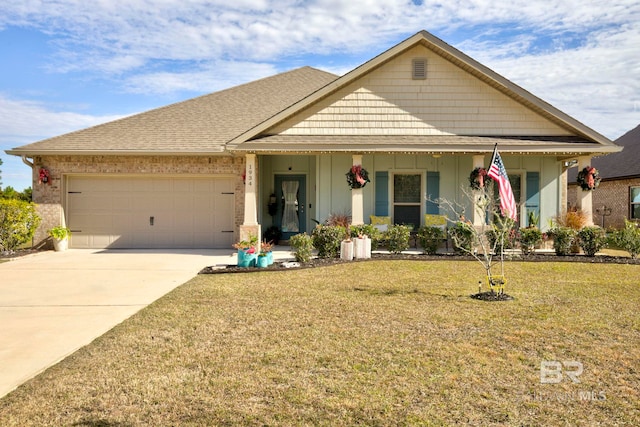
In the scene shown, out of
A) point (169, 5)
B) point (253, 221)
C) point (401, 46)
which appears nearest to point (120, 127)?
point (169, 5)

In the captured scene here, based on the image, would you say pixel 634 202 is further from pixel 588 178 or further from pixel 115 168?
pixel 115 168

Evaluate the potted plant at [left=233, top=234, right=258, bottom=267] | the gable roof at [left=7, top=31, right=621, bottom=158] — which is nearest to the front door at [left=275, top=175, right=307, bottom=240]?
the gable roof at [left=7, top=31, right=621, bottom=158]

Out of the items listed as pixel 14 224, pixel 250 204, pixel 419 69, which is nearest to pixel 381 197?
pixel 419 69

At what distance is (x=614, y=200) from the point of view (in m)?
21.1

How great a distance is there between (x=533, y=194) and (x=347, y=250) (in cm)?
692

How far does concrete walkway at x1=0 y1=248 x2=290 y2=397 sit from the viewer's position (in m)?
4.67

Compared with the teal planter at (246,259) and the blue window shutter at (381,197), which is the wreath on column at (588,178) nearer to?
the blue window shutter at (381,197)

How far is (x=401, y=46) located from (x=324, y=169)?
4.27m

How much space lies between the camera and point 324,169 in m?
14.2

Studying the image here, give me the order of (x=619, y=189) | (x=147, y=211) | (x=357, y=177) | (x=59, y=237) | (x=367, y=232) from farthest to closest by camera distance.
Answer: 1. (x=619, y=189)
2. (x=147, y=211)
3. (x=59, y=237)
4. (x=357, y=177)
5. (x=367, y=232)

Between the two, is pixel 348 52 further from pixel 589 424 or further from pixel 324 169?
pixel 589 424

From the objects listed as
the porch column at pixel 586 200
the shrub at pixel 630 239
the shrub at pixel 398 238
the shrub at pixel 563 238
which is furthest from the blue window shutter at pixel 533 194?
the shrub at pixel 398 238

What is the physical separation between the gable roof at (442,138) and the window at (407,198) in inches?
69.5

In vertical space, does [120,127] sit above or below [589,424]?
above
